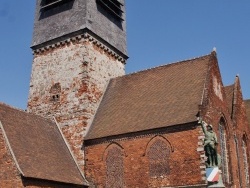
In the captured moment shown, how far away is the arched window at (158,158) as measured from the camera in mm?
19203

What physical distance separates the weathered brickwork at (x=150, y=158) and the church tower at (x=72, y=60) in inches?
82.7

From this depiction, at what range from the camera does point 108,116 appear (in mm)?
23109

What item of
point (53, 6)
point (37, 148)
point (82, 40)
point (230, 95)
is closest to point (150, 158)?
point (37, 148)

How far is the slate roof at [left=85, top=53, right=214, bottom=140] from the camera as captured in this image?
66.4 feet

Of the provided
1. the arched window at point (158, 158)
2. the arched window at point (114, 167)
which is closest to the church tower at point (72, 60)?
the arched window at point (114, 167)

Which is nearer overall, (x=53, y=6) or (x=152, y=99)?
(x=152, y=99)

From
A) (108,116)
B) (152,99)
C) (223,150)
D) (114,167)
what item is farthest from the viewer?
(108,116)

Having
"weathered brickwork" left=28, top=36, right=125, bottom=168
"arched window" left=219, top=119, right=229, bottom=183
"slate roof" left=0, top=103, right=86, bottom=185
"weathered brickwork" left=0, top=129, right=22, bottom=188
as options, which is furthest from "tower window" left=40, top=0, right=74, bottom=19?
"arched window" left=219, top=119, right=229, bottom=183

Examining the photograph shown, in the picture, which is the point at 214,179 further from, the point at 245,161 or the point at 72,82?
the point at 72,82

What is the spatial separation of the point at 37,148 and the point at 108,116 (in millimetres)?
5113

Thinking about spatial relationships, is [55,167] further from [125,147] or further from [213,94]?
[213,94]

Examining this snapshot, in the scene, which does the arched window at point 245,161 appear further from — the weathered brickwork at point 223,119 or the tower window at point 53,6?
the tower window at point 53,6

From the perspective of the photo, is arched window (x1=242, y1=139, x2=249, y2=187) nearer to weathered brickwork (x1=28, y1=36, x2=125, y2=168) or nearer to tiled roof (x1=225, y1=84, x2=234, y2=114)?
tiled roof (x1=225, y1=84, x2=234, y2=114)

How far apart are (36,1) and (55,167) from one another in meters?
13.8
